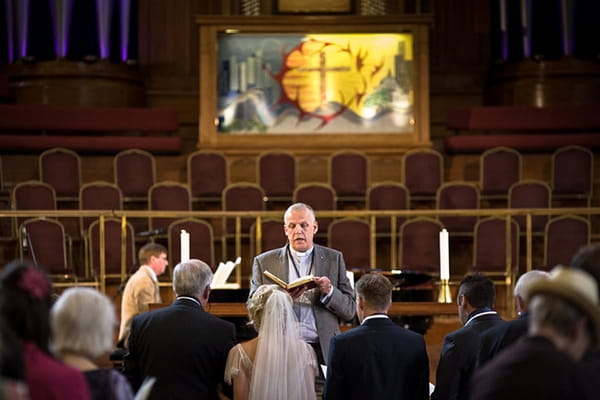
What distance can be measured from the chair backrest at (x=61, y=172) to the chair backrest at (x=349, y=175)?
277 cm

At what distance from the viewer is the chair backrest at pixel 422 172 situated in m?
11.3

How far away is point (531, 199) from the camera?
10.5m

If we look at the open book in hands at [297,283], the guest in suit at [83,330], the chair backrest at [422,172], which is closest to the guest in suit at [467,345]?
the open book in hands at [297,283]

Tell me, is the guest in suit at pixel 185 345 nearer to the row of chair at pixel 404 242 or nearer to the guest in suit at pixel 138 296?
the guest in suit at pixel 138 296

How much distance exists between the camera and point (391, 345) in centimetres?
408

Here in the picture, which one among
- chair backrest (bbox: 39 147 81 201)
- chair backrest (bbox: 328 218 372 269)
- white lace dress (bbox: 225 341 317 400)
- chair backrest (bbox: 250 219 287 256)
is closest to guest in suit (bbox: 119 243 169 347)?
chair backrest (bbox: 250 219 287 256)

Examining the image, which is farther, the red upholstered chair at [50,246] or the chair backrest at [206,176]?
the chair backrest at [206,176]

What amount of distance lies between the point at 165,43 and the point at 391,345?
10.2 m

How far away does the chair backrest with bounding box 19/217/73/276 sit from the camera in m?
9.27

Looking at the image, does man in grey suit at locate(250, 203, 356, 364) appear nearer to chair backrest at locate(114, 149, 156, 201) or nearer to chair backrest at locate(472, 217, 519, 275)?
chair backrest at locate(472, 217, 519, 275)

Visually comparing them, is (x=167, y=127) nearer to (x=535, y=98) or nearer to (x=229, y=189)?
(x=229, y=189)

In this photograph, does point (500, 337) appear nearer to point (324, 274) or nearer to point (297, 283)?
point (297, 283)

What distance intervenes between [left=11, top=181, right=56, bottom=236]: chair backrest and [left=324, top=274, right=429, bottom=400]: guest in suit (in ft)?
21.9

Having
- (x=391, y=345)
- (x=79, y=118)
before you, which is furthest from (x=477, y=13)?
(x=391, y=345)
